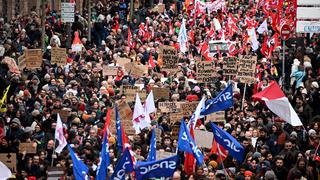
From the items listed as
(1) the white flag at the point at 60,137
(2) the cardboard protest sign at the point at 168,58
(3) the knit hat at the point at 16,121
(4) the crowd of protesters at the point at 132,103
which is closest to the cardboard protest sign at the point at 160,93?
(4) the crowd of protesters at the point at 132,103

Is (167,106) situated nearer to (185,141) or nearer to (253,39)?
(185,141)

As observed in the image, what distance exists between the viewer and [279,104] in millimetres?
25375

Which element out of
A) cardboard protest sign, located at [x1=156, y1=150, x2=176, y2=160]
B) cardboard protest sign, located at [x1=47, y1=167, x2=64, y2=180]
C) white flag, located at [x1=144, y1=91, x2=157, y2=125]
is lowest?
cardboard protest sign, located at [x1=47, y1=167, x2=64, y2=180]

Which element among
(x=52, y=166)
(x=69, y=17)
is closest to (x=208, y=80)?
(x=52, y=166)

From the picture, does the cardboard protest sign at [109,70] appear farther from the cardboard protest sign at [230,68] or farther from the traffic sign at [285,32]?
the cardboard protest sign at [230,68]

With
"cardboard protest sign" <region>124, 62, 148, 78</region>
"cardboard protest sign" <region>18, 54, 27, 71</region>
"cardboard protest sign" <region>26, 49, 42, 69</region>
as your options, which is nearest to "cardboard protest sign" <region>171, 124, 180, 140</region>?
"cardboard protest sign" <region>26, 49, 42, 69</region>

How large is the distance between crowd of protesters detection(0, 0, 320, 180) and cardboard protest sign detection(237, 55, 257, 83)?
1.49ft

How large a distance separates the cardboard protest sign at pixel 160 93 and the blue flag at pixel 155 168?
8224 millimetres

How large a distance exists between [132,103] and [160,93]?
0.58m

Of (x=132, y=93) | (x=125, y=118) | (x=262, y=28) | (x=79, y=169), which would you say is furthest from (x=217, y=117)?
(x=262, y=28)

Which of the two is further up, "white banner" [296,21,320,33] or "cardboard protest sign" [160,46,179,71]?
"white banner" [296,21,320,33]

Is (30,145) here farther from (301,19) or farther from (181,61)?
(181,61)

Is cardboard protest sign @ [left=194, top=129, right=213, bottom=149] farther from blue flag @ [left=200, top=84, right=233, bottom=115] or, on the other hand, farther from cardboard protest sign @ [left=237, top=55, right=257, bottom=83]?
cardboard protest sign @ [left=237, top=55, right=257, bottom=83]

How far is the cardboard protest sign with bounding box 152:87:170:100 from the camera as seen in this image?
29.3 m
